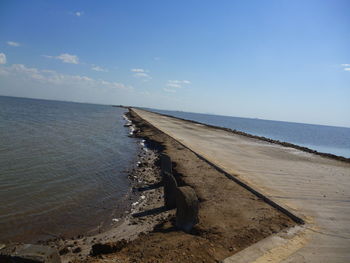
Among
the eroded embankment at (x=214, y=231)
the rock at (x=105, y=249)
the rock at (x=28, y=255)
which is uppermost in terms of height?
the rock at (x=28, y=255)

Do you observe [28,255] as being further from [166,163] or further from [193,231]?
[166,163]

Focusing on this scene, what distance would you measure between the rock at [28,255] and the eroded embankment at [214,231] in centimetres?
120

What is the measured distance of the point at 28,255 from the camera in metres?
3.69

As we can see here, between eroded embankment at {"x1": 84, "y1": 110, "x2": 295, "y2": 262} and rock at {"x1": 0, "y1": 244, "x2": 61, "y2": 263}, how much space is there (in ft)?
3.93

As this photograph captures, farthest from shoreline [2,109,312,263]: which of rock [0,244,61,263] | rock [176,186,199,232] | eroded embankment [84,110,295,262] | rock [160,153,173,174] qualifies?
rock [0,244,61,263]

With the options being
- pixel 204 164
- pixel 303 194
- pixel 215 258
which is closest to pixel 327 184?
pixel 303 194

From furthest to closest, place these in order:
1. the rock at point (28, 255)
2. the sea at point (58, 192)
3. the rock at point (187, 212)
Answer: the sea at point (58, 192) < the rock at point (187, 212) < the rock at point (28, 255)

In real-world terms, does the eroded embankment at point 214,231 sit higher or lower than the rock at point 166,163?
lower

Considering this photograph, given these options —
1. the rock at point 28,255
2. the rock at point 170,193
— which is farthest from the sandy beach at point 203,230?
the rock at point 28,255

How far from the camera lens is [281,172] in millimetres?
12820

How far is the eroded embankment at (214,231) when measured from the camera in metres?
4.97

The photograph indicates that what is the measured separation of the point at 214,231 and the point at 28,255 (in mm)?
3479

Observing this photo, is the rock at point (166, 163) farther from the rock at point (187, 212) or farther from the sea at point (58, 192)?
the rock at point (187, 212)

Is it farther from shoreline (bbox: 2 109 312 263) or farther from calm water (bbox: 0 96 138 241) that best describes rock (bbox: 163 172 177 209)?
calm water (bbox: 0 96 138 241)
